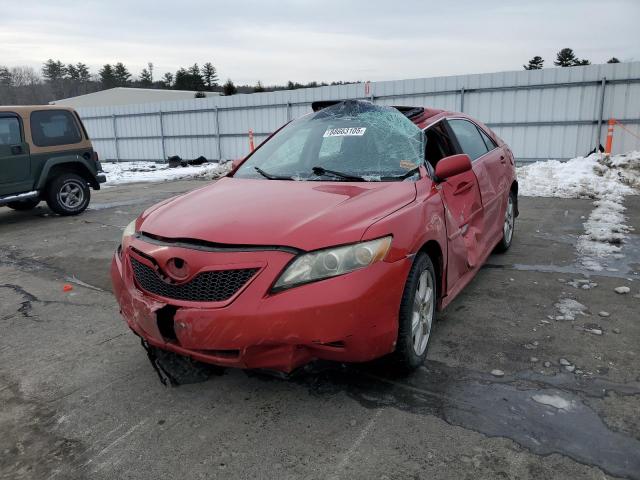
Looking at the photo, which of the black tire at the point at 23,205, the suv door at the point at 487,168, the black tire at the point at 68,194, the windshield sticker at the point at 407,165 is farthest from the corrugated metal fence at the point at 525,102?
the windshield sticker at the point at 407,165

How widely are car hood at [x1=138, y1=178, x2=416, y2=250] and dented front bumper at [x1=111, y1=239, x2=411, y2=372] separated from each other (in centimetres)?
13

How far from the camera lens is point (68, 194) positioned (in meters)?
9.09

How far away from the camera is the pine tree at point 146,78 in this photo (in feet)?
257

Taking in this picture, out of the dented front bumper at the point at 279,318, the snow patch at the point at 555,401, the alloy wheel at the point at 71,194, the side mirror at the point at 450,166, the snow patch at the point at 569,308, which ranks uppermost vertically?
the side mirror at the point at 450,166

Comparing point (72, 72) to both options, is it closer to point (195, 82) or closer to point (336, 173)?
point (195, 82)

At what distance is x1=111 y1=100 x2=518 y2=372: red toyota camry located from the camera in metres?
2.25

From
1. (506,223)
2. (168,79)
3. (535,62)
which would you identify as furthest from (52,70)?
(506,223)

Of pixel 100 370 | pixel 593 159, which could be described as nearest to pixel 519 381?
pixel 100 370

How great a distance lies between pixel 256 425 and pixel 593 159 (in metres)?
11.8

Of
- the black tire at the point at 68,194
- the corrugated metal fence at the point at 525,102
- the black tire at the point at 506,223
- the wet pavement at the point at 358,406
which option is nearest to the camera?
the wet pavement at the point at 358,406

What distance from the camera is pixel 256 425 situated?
246 centimetres

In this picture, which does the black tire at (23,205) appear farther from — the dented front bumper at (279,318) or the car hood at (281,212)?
the dented front bumper at (279,318)

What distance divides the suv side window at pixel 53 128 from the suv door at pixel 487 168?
24.5 ft

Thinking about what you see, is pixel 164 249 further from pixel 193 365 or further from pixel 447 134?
pixel 447 134
